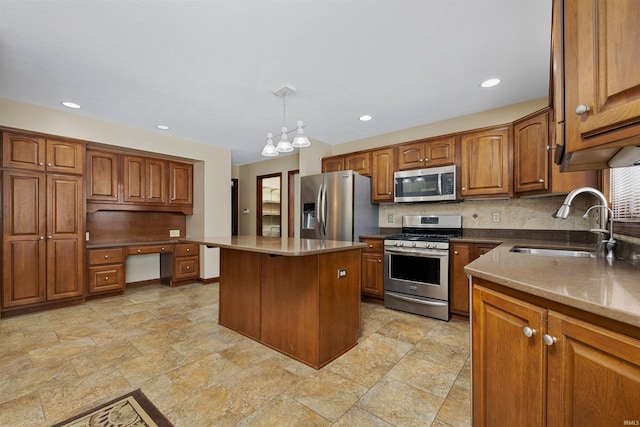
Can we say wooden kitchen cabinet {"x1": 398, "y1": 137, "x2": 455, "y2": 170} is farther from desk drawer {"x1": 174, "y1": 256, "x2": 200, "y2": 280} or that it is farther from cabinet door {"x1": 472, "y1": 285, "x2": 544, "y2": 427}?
desk drawer {"x1": 174, "y1": 256, "x2": 200, "y2": 280}

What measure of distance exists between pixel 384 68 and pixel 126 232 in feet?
15.2

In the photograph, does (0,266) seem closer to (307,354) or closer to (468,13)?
(307,354)

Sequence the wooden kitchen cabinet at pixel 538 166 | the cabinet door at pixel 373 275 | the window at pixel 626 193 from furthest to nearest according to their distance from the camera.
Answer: the cabinet door at pixel 373 275
the wooden kitchen cabinet at pixel 538 166
the window at pixel 626 193

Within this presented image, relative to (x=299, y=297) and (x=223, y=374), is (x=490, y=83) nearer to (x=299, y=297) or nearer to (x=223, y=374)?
(x=299, y=297)

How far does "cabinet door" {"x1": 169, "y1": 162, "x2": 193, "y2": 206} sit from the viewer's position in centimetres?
468

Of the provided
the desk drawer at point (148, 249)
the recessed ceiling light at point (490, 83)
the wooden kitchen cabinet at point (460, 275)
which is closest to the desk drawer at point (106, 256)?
the desk drawer at point (148, 249)

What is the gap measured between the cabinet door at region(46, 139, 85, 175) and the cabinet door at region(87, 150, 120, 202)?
23 centimetres

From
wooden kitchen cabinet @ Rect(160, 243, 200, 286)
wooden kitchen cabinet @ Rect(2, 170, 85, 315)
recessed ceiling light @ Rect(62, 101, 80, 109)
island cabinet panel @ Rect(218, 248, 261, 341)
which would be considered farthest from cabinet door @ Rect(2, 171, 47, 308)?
island cabinet panel @ Rect(218, 248, 261, 341)

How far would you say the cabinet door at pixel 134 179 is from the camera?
4.17 meters

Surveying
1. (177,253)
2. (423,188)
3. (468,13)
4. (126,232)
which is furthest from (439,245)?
(126,232)

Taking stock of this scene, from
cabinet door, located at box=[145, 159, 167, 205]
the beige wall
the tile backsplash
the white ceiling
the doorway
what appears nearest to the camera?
the white ceiling

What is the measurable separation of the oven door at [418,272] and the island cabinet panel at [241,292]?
1742mm

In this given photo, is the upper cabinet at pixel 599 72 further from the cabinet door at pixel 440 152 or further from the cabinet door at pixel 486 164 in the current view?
the cabinet door at pixel 440 152

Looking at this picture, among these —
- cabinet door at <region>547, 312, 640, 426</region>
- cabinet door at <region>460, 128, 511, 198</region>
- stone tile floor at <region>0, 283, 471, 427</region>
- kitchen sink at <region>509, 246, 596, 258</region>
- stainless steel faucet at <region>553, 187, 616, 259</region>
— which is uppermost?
cabinet door at <region>460, 128, 511, 198</region>
